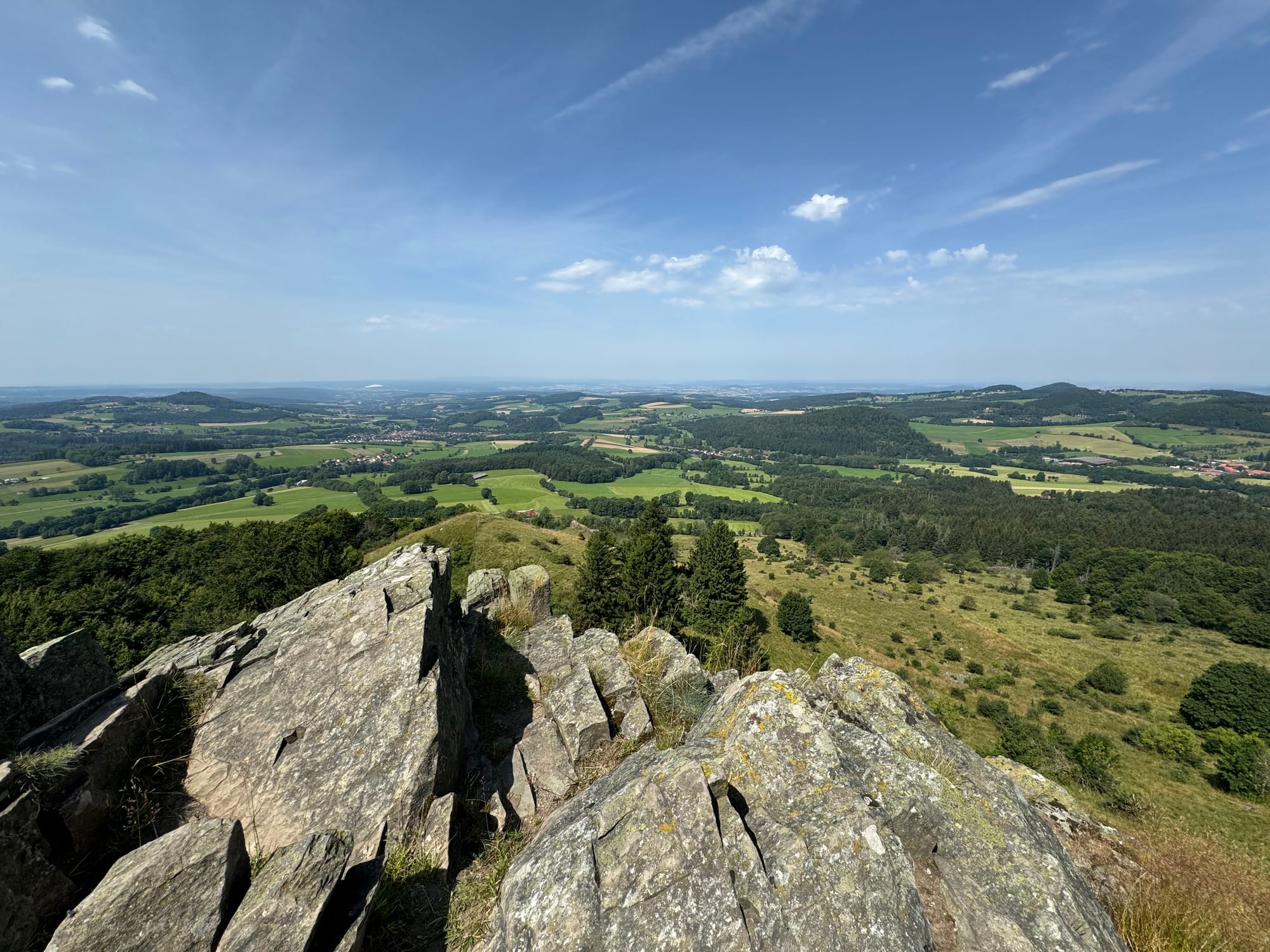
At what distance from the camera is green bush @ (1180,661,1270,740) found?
1505 inches

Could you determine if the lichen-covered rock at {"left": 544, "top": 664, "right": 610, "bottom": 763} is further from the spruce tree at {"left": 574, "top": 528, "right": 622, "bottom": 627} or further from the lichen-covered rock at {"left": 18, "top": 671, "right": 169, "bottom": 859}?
the spruce tree at {"left": 574, "top": 528, "right": 622, "bottom": 627}

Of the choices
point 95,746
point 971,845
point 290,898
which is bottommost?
point 971,845

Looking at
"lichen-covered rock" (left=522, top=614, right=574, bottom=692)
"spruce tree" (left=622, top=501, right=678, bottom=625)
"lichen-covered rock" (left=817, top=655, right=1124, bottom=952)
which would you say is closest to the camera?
"lichen-covered rock" (left=817, top=655, right=1124, bottom=952)

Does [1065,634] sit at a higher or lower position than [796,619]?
lower

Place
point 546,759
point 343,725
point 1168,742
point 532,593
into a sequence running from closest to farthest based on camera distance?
point 343,725
point 546,759
point 532,593
point 1168,742

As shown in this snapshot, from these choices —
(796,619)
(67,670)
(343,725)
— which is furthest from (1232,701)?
(67,670)

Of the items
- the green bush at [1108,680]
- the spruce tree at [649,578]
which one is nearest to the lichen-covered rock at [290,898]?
the spruce tree at [649,578]

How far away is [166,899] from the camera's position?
15.3ft

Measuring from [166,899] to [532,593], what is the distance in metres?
12.1

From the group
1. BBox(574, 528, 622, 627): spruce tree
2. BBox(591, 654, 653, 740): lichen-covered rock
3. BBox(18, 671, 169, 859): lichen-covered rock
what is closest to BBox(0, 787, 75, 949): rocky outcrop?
BBox(18, 671, 169, 859): lichen-covered rock

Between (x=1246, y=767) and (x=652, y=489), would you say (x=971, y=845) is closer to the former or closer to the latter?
(x=1246, y=767)

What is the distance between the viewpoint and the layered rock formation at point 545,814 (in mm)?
4848

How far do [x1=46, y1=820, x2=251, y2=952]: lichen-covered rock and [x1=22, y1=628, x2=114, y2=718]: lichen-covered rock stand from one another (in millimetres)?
4936

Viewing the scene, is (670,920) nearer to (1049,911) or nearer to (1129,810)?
(1049,911)
